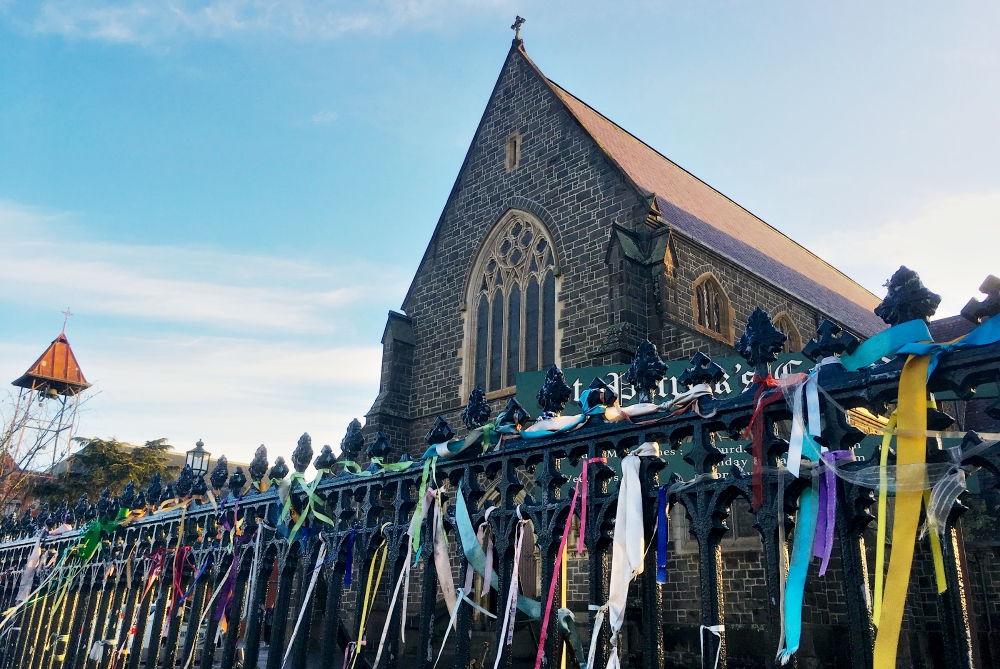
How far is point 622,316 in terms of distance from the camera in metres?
14.8

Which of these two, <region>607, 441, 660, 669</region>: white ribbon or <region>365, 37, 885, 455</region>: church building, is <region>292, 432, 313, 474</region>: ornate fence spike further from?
<region>365, 37, 885, 455</region>: church building

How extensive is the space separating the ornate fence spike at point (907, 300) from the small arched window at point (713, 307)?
14113mm

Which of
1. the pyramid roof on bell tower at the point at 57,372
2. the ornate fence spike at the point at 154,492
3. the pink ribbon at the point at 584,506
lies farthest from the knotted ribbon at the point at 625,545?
the pyramid roof on bell tower at the point at 57,372

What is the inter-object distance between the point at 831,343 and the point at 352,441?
9.86 feet

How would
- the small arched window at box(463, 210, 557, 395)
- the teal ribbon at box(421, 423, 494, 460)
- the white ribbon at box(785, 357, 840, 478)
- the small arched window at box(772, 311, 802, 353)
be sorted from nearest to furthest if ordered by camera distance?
the white ribbon at box(785, 357, 840, 478) < the teal ribbon at box(421, 423, 494, 460) < the small arched window at box(463, 210, 557, 395) < the small arched window at box(772, 311, 802, 353)

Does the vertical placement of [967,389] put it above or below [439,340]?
below

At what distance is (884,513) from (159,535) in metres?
5.68

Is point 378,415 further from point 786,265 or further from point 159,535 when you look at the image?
point 786,265

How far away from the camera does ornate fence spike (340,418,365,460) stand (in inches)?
192

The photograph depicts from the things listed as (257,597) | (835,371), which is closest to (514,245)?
(257,597)

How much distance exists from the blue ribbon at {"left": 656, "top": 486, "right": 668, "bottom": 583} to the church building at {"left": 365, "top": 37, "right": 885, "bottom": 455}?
36.3 feet

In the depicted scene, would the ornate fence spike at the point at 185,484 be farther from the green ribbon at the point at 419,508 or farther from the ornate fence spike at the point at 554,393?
the ornate fence spike at the point at 554,393

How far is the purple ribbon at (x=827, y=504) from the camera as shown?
2.79 meters

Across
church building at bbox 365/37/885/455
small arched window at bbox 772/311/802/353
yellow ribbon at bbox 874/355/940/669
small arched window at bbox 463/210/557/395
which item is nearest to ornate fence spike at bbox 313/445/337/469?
yellow ribbon at bbox 874/355/940/669
